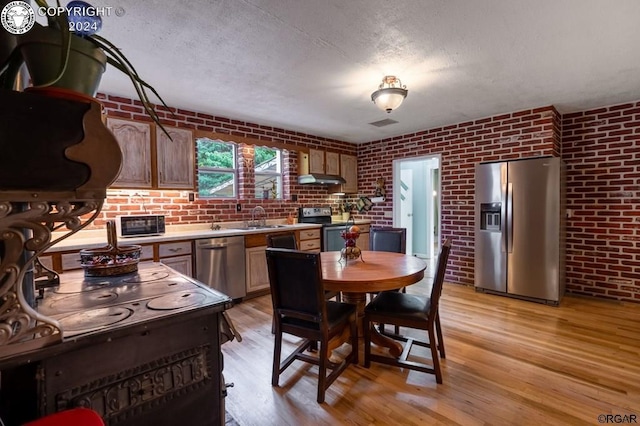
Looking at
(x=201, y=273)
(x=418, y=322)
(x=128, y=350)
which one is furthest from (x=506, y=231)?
(x=128, y=350)

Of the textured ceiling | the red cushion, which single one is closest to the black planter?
the red cushion

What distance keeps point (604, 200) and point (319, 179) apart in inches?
145

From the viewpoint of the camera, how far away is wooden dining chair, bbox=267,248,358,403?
6.03 ft

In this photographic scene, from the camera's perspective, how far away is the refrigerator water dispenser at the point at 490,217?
12.2ft

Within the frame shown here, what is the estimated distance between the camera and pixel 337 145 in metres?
5.35

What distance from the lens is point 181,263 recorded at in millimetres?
3129

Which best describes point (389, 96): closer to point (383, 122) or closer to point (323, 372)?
point (383, 122)

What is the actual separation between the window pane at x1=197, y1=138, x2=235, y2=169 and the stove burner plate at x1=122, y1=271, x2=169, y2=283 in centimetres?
265

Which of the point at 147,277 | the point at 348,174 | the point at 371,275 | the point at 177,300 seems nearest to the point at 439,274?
the point at 371,275

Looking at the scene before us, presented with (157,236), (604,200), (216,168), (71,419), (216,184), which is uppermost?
(216,168)

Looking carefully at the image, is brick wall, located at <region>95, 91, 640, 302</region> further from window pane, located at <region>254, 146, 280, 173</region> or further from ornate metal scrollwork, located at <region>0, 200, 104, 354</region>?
ornate metal scrollwork, located at <region>0, 200, 104, 354</region>

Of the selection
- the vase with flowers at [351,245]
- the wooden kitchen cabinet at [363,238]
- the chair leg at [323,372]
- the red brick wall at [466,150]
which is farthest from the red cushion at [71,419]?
the wooden kitchen cabinet at [363,238]

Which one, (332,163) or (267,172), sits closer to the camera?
(267,172)

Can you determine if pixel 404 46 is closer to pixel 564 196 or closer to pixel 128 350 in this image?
pixel 128 350
